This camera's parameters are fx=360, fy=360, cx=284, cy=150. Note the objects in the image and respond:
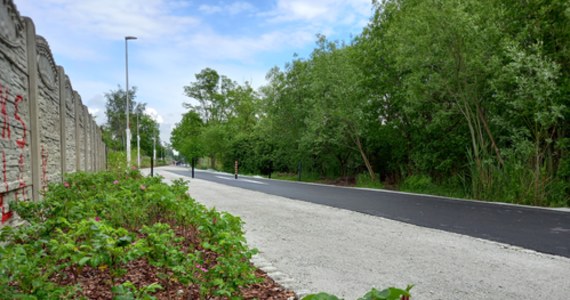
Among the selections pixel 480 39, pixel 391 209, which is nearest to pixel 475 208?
pixel 391 209

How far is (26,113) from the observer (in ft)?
17.3

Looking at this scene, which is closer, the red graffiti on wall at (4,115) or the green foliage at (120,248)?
the green foliage at (120,248)

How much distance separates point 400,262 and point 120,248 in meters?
3.34

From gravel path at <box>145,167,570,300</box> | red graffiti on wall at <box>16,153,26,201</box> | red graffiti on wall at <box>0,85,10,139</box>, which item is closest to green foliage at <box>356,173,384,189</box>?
gravel path at <box>145,167,570,300</box>

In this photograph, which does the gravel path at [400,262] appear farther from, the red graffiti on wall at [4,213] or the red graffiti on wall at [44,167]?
the red graffiti on wall at [44,167]

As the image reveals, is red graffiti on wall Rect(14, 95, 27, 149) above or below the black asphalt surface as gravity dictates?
above

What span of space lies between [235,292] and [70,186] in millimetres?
5306

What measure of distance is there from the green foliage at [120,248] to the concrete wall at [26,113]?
1.36ft

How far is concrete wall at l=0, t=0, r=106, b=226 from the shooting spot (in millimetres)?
4469

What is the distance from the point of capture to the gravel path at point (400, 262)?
11.7 feet

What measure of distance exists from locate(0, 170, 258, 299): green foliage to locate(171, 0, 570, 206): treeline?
982 centimetres

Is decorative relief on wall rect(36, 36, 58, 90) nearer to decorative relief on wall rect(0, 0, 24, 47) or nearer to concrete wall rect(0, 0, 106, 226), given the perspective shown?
concrete wall rect(0, 0, 106, 226)

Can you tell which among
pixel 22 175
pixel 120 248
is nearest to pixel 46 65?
pixel 22 175

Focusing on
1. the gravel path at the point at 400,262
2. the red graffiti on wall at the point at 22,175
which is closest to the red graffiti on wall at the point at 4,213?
the red graffiti on wall at the point at 22,175
